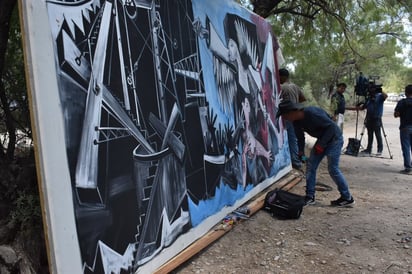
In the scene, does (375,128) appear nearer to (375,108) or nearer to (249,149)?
(375,108)

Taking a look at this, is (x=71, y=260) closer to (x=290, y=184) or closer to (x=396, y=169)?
(x=290, y=184)

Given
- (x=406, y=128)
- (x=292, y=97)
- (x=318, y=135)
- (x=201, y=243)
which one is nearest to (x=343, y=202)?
(x=318, y=135)

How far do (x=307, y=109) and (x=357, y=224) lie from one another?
1647mm

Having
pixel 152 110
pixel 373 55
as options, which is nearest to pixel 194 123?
pixel 152 110

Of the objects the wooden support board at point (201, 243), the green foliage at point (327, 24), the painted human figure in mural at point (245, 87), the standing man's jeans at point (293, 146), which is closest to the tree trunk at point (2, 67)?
the wooden support board at point (201, 243)

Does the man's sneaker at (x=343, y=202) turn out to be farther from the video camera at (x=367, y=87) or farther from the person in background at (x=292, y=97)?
the video camera at (x=367, y=87)

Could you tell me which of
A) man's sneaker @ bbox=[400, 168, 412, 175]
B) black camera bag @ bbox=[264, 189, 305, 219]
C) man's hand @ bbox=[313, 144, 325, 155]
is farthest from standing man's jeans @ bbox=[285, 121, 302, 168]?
black camera bag @ bbox=[264, 189, 305, 219]

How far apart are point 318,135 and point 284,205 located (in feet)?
3.73

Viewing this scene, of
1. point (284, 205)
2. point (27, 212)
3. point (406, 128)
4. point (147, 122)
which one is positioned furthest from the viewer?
point (406, 128)

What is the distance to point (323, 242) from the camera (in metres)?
4.30

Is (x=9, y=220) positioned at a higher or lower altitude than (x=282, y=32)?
lower

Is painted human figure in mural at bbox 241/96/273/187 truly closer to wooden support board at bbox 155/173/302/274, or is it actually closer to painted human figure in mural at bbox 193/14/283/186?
painted human figure in mural at bbox 193/14/283/186

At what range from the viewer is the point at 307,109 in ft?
16.9

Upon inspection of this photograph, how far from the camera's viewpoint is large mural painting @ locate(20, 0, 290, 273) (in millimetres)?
2457
